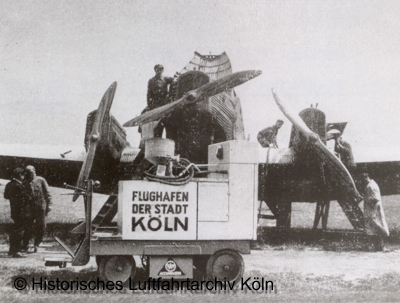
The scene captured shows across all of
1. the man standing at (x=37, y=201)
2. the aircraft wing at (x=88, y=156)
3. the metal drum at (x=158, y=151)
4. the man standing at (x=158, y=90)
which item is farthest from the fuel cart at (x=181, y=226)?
the man standing at (x=158, y=90)

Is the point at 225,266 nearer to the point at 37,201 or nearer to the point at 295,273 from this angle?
the point at 295,273

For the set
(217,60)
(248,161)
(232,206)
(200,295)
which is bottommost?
(200,295)

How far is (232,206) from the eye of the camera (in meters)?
5.50

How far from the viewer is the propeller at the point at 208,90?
6.78m

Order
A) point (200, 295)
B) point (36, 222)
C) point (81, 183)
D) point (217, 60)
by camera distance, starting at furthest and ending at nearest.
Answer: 1. point (217, 60)
2. point (36, 222)
3. point (81, 183)
4. point (200, 295)

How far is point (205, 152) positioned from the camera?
24.9 ft

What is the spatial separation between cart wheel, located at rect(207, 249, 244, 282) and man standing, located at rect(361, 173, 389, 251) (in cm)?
397

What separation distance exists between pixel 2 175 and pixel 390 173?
31.7 feet

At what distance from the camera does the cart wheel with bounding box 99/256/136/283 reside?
5328mm

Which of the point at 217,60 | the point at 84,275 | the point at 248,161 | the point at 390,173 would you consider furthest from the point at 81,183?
the point at 390,173

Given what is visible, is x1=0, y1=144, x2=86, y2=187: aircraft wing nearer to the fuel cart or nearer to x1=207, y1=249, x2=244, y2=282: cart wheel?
the fuel cart

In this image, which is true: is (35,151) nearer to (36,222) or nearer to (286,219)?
(36,222)

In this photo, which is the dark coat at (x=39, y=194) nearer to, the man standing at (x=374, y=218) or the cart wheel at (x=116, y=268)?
the cart wheel at (x=116, y=268)

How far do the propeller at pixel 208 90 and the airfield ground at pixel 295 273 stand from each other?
7.54ft
